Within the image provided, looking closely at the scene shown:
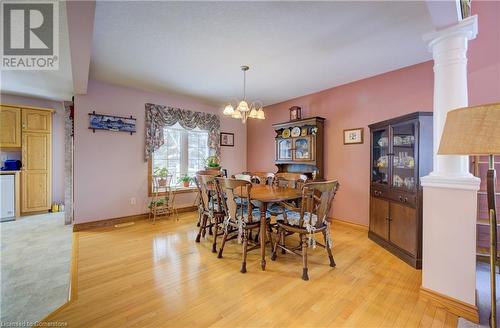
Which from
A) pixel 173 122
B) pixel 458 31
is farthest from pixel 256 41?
pixel 173 122

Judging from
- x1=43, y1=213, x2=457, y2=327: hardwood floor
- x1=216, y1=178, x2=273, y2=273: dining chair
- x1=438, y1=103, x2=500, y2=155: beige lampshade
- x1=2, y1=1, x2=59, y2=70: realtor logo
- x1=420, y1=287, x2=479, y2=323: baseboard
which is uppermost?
x1=2, y1=1, x2=59, y2=70: realtor logo

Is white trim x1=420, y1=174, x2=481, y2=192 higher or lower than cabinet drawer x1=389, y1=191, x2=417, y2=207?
higher

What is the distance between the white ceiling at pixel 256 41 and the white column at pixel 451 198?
0.50m

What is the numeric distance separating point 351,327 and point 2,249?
14.0 ft

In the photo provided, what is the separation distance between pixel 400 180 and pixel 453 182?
114 centimetres

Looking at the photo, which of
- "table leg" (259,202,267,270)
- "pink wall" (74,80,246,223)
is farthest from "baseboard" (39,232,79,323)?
"table leg" (259,202,267,270)

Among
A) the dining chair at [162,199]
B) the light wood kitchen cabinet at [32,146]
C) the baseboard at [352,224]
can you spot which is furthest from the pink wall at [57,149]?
the baseboard at [352,224]

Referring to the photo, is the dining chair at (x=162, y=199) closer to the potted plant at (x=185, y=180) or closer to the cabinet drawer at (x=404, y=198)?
the potted plant at (x=185, y=180)

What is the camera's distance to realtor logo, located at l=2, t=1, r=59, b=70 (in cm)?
179

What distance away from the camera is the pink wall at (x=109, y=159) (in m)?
3.56

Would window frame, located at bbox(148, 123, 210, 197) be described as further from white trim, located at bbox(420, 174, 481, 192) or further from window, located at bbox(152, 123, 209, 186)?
white trim, located at bbox(420, 174, 481, 192)

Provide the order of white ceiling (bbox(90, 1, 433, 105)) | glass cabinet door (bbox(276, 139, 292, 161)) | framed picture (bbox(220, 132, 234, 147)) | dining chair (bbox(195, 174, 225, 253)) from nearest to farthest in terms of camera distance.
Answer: white ceiling (bbox(90, 1, 433, 105)) → dining chair (bbox(195, 174, 225, 253)) → glass cabinet door (bbox(276, 139, 292, 161)) → framed picture (bbox(220, 132, 234, 147))

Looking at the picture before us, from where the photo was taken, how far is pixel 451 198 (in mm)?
1660

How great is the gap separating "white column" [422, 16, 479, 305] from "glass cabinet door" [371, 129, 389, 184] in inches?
47.0
